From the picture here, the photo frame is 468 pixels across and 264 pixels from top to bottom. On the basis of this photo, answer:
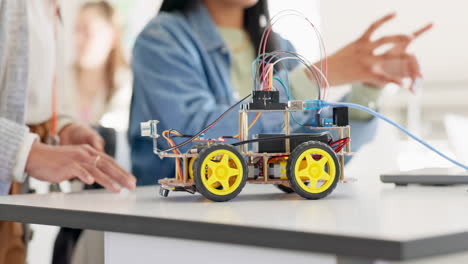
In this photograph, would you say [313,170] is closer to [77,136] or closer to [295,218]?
[295,218]

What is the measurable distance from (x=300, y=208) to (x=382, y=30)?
32.6 inches

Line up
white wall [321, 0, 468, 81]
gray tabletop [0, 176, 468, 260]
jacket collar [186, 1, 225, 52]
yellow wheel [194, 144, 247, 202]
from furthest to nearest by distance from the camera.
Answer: jacket collar [186, 1, 225, 52], white wall [321, 0, 468, 81], yellow wheel [194, 144, 247, 202], gray tabletop [0, 176, 468, 260]

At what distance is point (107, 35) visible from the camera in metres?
1.53

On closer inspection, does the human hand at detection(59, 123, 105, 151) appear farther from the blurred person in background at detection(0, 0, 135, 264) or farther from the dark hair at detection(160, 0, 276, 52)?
the dark hair at detection(160, 0, 276, 52)

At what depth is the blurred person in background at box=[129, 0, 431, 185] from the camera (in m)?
1.31

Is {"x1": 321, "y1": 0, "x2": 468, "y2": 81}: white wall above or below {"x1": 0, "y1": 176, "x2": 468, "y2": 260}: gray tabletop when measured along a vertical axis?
above

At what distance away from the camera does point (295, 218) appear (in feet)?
1.77

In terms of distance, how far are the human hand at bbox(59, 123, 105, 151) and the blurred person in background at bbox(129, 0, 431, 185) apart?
0.41 ft

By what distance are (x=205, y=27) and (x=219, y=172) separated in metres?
0.81

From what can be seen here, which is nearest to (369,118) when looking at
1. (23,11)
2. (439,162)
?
(439,162)

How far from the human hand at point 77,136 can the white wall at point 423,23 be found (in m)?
0.62

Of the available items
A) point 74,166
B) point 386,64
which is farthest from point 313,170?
point 386,64

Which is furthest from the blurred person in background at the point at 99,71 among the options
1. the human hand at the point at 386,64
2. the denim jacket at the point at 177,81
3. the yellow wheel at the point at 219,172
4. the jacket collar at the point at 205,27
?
the yellow wheel at the point at 219,172

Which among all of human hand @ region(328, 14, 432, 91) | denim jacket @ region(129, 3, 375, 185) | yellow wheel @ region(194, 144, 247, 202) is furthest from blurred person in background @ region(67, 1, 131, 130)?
yellow wheel @ region(194, 144, 247, 202)
